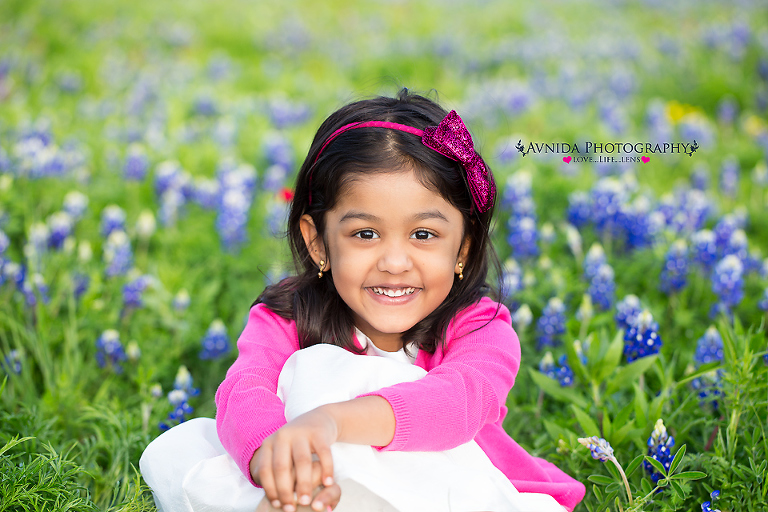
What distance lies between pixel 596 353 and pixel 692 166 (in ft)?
10.7

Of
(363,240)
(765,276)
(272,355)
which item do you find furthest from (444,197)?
(765,276)

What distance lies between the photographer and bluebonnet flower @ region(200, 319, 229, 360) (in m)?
2.80

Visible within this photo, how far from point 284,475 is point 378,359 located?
463mm

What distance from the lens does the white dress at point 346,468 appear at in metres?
1.60

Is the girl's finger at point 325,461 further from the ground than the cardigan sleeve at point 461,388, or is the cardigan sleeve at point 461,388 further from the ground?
the cardigan sleeve at point 461,388

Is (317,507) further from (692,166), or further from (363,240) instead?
(692,166)

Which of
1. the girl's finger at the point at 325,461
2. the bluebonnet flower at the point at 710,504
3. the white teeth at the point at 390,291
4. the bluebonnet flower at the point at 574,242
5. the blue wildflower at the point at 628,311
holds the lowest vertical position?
the bluebonnet flower at the point at 710,504

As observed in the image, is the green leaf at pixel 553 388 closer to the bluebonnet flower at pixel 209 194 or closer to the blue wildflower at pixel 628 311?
the blue wildflower at pixel 628 311

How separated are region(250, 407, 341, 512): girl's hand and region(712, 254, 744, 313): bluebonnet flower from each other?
6.96ft

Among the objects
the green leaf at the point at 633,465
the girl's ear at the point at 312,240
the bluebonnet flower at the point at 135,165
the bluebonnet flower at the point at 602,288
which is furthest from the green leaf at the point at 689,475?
the bluebonnet flower at the point at 135,165

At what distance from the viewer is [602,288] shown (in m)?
3.05

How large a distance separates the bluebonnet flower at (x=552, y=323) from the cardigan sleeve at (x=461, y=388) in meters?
0.79

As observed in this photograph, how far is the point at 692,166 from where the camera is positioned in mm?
5184

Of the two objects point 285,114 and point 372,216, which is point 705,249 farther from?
point 285,114
